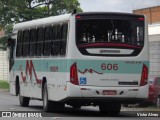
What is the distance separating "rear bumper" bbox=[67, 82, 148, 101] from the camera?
67.1 feet

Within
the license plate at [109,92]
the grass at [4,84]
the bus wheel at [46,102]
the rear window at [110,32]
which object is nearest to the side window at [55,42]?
the rear window at [110,32]

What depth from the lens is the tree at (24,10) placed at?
44.9 metres

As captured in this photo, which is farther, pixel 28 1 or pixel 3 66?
pixel 3 66

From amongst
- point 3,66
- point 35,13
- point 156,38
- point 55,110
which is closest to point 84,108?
point 55,110

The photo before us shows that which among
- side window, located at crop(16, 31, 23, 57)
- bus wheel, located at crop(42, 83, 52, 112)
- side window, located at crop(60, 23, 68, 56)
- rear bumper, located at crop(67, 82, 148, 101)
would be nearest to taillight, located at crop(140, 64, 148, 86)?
rear bumper, located at crop(67, 82, 148, 101)

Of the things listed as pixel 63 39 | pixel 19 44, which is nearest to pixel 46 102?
pixel 63 39

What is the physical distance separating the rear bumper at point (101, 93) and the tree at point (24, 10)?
80.1 feet

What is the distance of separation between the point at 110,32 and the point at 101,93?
80.7 inches

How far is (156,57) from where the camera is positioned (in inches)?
1276

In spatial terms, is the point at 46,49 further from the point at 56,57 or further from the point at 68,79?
the point at 68,79

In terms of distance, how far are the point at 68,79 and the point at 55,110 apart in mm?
2901

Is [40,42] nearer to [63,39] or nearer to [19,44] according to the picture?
[63,39]

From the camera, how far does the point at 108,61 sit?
20.8 metres

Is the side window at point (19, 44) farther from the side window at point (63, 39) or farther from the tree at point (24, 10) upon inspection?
the tree at point (24, 10)
